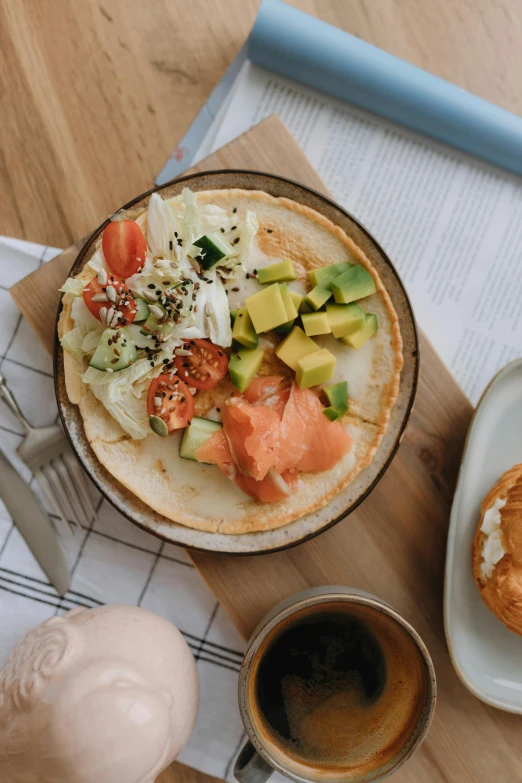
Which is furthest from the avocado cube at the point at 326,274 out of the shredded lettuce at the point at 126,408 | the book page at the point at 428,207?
the shredded lettuce at the point at 126,408

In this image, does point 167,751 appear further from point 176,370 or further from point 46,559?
point 176,370

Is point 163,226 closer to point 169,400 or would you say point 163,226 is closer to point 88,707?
point 169,400

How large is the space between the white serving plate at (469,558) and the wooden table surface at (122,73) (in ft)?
3.47

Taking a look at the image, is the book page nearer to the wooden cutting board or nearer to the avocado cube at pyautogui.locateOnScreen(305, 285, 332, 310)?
the wooden cutting board

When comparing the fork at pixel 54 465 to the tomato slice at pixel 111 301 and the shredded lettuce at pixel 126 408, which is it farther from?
the tomato slice at pixel 111 301

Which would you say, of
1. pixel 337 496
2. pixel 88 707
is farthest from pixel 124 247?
pixel 88 707

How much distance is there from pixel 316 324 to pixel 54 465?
35.2 inches

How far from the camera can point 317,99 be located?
82.9 inches

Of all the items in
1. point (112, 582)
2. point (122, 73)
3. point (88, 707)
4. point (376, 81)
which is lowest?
point (112, 582)

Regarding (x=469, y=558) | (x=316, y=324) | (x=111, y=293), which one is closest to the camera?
(x=111, y=293)

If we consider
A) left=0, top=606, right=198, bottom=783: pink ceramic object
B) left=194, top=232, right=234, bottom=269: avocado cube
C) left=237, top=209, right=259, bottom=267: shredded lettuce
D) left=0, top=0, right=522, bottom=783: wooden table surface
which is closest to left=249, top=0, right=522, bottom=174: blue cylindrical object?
left=0, top=0, right=522, bottom=783: wooden table surface

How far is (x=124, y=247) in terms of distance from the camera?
1.70 metres

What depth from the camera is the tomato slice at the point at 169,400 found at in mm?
1724

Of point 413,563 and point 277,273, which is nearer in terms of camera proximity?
point 277,273
